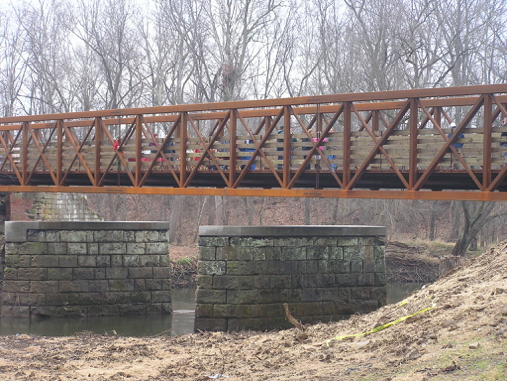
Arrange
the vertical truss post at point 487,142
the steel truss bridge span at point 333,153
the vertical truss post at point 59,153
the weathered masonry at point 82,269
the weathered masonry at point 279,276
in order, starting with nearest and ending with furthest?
the vertical truss post at point 487,142
the steel truss bridge span at point 333,153
the weathered masonry at point 279,276
the weathered masonry at point 82,269
the vertical truss post at point 59,153

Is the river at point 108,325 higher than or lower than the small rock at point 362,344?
lower

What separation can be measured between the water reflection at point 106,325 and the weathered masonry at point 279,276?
1698 mm

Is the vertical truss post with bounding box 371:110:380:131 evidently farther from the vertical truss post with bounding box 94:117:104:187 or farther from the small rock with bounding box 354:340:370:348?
the small rock with bounding box 354:340:370:348

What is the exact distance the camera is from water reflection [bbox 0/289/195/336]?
17297 mm

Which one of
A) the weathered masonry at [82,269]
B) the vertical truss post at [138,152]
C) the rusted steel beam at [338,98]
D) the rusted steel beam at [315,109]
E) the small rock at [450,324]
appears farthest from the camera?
the weathered masonry at [82,269]

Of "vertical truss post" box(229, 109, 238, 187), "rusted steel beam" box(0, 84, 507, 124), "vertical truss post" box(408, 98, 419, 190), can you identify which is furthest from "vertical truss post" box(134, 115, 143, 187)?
"vertical truss post" box(408, 98, 419, 190)

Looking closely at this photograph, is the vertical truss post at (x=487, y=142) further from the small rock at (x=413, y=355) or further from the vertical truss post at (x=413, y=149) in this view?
the small rock at (x=413, y=355)

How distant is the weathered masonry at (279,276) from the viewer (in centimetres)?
1614

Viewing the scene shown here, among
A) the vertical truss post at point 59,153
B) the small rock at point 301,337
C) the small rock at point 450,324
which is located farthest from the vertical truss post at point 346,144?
the vertical truss post at point 59,153

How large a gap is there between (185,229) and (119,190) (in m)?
23.4

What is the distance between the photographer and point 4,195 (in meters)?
24.1

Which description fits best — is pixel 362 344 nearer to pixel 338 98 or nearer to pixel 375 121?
pixel 338 98

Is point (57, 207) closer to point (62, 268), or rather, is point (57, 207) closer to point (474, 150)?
point (62, 268)

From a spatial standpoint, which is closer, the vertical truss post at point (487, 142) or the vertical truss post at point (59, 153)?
the vertical truss post at point (487, 142)
